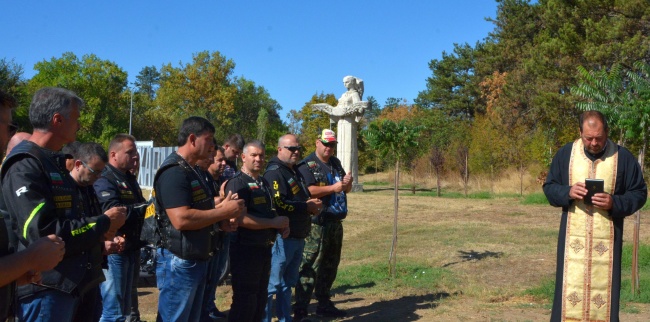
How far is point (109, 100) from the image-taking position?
5431 cm

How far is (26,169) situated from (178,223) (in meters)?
1.40

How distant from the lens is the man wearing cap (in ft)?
23.7

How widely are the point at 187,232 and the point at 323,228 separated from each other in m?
2.94

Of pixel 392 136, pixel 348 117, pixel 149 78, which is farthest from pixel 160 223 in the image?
pixel 149 78

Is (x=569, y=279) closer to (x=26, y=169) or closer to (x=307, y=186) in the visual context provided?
(x=307, y=186)

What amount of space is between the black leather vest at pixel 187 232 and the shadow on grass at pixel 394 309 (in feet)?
10.0

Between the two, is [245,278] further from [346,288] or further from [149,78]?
[149,78]

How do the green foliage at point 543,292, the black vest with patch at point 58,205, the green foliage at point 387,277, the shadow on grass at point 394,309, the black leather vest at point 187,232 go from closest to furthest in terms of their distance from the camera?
1. the black vest with patch at point 58,205
2. the black leather vest at point 187,232
3. the shadow on grass at point 394,309
4. the green foliage at point 543,292
5. the green foliage at point 387,277

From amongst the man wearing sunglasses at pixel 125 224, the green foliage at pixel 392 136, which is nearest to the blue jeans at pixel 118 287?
the man wearing sunglasses at pixel 125 224

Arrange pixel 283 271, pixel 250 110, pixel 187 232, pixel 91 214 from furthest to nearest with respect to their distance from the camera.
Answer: pixel 250 110, pixel 283 271, pixel 187 232, pixel 91 214

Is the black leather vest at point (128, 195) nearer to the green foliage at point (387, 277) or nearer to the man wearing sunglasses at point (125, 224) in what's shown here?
the man wearing sunglasses at point (125, 224)

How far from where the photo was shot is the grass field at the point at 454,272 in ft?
25.5

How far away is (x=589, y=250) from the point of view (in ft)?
18.6

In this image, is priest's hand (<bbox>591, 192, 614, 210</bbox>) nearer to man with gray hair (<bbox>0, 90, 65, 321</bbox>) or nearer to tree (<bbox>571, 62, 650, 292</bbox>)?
tree (<bbox>571, 62, 650, 292</bbox>)
